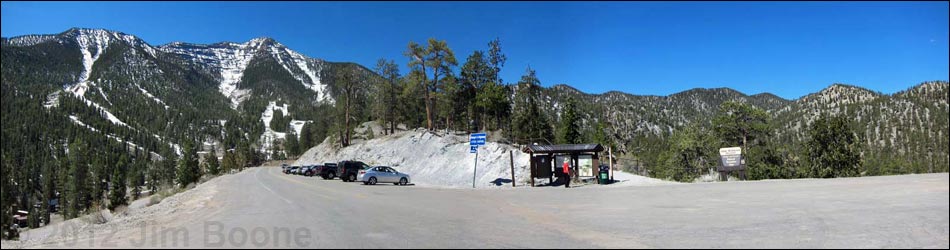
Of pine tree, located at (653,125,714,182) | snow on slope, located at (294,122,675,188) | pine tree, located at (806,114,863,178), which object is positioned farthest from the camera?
pine tree, located at (653,125,714,182)

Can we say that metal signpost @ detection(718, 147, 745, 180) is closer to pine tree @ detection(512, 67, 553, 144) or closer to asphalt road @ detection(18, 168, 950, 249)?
asphalt road @ detection(18, 168, 950, 249)

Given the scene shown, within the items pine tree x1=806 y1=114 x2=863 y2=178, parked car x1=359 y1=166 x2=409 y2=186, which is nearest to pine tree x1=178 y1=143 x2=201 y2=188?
parked car x1=359 y1=166 x2=409 y2=186

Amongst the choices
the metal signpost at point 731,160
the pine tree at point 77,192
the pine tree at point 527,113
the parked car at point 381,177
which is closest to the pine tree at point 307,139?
the pine tree at point 77,192

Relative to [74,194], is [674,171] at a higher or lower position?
higher

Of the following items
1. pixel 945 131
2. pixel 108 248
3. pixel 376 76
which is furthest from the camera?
pixel 945 131

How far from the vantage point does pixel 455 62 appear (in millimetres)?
56594

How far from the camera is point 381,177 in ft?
111

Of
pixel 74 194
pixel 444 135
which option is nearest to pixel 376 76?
pixel 444 135

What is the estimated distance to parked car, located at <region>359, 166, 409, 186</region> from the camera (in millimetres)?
33344

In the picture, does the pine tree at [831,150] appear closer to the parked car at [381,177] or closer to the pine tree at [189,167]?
the parked car at [381,177]

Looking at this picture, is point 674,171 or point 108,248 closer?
point 108,248

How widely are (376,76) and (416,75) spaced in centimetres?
2062

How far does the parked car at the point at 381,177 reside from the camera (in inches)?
1313

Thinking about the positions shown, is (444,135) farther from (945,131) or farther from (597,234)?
(945,131)
